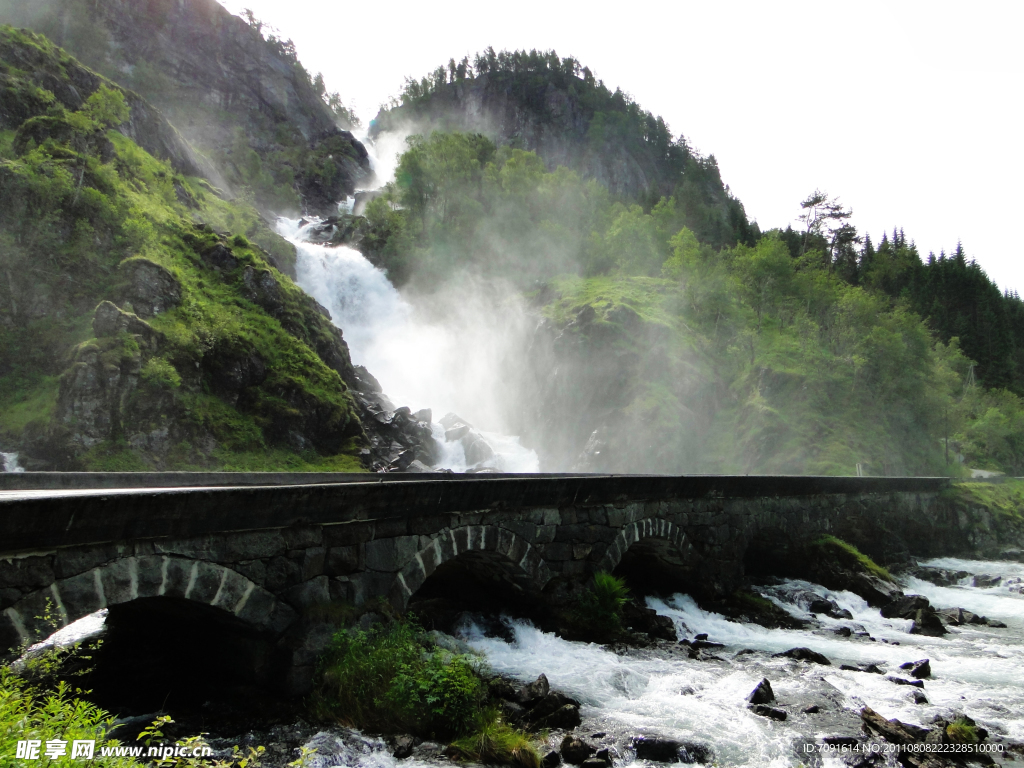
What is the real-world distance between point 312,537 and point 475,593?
4965mm

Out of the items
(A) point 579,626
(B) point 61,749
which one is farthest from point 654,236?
(B) point 61,749

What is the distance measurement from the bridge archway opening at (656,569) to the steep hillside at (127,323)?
16785mm

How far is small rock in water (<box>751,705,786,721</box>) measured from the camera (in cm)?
817

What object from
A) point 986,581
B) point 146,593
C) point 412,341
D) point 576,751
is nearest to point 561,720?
point 576,751

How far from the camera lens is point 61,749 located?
366cm

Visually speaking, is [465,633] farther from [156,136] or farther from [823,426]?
[156,136]

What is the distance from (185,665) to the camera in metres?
7.75

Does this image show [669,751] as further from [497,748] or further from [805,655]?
[805,655]

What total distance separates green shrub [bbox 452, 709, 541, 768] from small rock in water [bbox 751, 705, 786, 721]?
3287 mm

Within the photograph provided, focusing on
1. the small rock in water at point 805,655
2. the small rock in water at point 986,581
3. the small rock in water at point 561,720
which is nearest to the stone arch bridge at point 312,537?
the small rock in water at point 561,720

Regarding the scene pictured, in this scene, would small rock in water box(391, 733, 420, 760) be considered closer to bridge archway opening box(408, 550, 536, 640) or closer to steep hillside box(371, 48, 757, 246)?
bridge archway opening box(408, 550, 536, 640)

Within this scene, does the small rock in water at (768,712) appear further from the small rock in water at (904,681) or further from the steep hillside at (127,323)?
the steep hillside at (127,323)

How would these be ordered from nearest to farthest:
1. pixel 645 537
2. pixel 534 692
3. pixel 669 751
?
pixel 669 751, pixel 534 692, pixel 645 537

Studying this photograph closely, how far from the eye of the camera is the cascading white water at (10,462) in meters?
20.2
